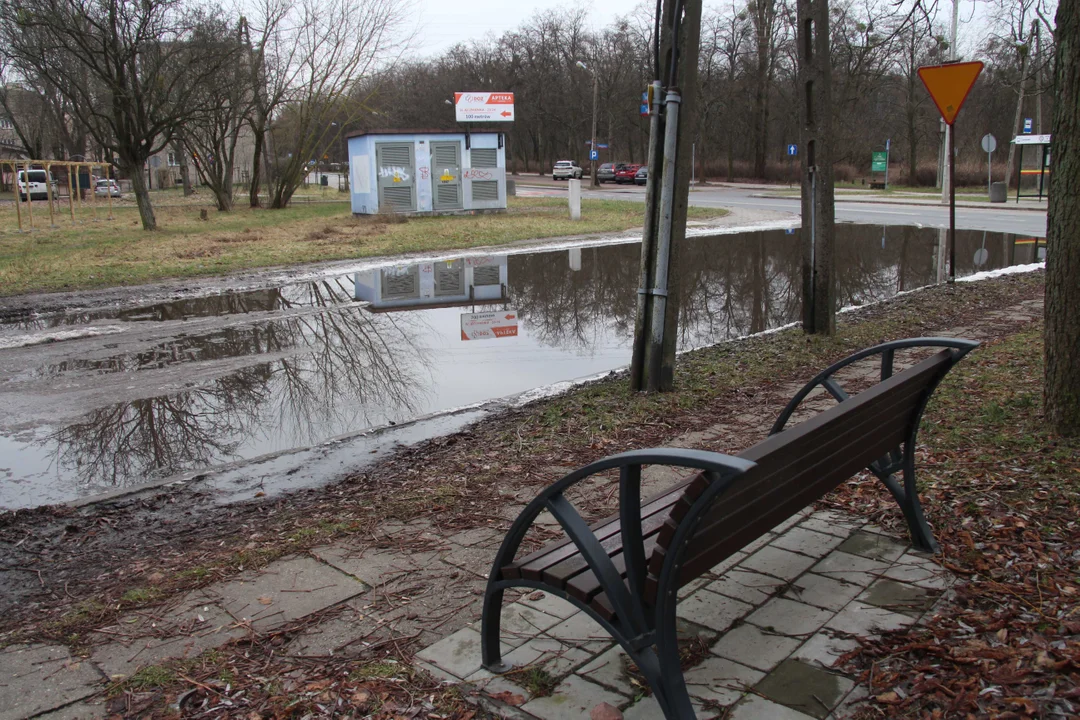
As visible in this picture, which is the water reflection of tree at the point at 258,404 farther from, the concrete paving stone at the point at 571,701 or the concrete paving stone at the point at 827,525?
the concrete paving stone at the point at 571,701

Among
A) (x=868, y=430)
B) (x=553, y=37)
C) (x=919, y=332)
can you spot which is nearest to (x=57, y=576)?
(x=868, y=430)

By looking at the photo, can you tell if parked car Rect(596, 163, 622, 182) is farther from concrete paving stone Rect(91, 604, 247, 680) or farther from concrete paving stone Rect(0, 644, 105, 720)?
concrete paving stone Rect(0, 644, 105, 720)

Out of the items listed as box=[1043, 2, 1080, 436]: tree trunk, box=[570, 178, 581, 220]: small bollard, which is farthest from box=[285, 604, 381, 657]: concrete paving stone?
box=[570, 178, 581, 220]: small bollard

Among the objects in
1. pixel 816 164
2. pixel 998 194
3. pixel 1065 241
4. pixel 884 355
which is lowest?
pixel 884 355

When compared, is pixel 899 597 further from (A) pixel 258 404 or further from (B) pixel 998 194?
(B) pixel 998 194

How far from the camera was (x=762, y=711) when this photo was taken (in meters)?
2.64

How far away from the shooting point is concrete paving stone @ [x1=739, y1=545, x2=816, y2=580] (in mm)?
3609

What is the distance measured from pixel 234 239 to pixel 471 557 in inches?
751

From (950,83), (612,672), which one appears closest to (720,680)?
(612,672)

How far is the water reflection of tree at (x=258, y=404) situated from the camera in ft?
20.1

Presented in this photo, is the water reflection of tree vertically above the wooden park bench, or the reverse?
the wooden park bench

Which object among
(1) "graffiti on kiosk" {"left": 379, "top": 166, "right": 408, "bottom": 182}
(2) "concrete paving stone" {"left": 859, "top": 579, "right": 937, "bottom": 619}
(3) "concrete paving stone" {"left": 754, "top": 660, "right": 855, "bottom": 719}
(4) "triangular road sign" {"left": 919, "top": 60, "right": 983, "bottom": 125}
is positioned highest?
(1) "graffiti on kiosk" {"left": 379, "top": 166, "right": 408, "bottom": 182}

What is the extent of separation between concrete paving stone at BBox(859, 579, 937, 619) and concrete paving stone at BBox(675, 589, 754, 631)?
1.57ft

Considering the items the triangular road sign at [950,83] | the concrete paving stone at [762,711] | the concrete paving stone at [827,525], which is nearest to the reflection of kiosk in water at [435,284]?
the triangular road sign at [950,83]
